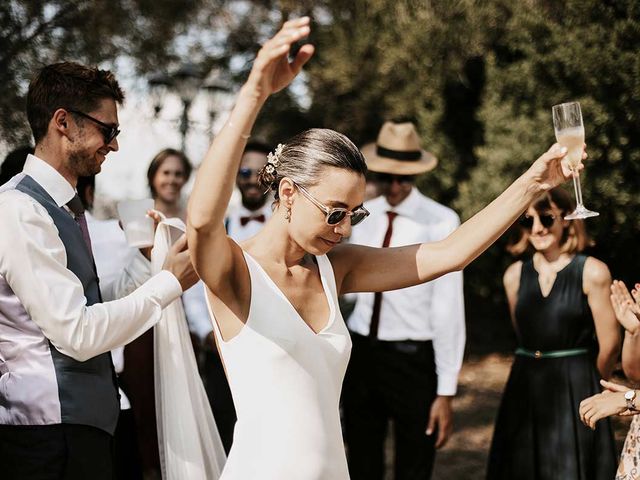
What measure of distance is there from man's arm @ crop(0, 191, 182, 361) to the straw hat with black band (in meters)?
2.99

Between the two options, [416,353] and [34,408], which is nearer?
[34,408]

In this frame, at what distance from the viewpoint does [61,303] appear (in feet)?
8.63

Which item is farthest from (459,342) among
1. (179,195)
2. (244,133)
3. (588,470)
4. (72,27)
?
(72,27)

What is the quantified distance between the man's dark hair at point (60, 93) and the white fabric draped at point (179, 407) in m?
0.70

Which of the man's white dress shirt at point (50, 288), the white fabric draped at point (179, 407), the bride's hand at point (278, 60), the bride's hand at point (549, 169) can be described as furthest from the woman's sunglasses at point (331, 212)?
the white fabric draped at point (179, 407)

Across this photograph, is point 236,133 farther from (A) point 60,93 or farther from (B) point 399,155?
(B) point 399,155

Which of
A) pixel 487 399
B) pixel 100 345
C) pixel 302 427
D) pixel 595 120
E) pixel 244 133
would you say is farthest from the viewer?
pixel 487 399

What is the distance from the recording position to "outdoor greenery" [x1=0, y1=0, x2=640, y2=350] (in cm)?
761

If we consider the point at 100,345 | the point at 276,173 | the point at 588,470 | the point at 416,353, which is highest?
the point at 276,173

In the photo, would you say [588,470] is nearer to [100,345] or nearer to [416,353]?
[416,353]

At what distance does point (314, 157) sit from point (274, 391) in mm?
762

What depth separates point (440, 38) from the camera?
10633 millimetres

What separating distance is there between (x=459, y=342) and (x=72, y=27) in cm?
614

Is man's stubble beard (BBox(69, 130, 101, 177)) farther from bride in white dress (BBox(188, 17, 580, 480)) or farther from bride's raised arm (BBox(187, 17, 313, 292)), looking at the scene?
bride's raised arm (BBox(187, 17, 313, 292))
